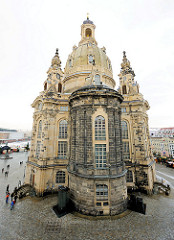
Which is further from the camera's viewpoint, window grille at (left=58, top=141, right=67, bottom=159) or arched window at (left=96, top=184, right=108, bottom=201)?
window grille at (left=58, top=141, right=67, bottom=159)

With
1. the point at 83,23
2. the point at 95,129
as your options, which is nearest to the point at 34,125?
the point at 95,129

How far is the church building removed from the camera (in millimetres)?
14930

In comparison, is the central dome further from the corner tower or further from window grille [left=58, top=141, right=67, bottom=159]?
window grille [left=58, top=141, right=67, bottom=159]

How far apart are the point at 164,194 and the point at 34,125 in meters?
27.6

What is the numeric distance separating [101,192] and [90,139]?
672 centimetres

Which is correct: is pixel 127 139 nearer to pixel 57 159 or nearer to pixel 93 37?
pixel 57 159

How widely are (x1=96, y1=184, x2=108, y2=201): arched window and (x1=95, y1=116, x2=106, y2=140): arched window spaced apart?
6051 mm

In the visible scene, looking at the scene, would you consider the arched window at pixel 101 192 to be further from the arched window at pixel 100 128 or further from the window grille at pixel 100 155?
the arched window at pixel 100 128

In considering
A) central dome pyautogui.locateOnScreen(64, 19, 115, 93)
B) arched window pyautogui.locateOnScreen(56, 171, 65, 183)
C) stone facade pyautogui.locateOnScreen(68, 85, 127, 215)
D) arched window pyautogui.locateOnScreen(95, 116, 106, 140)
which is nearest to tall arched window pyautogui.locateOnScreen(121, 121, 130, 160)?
stone facade pyautogui.locateOnScreen(68, 85, 127, 215)

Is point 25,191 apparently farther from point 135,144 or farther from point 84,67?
point 84,67

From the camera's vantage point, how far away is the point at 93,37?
3306 centimetres

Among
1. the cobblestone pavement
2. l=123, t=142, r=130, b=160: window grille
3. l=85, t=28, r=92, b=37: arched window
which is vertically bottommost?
the cobblestone pavement

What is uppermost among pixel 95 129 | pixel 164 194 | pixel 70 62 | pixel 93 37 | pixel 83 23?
pixel 83 23

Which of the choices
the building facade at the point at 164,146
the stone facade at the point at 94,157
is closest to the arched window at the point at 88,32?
the stone facade at the point at 94,157
